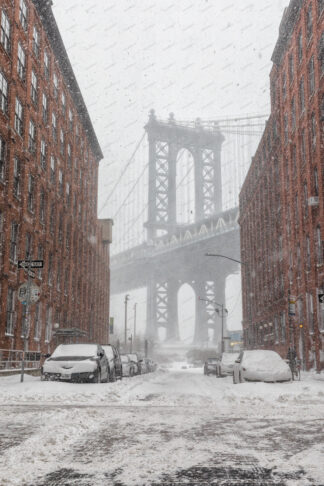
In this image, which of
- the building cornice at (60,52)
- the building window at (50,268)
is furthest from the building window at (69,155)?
the building window at (50,268)

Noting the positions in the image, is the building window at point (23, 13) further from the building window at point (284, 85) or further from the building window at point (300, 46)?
the building window at point (284, 85)

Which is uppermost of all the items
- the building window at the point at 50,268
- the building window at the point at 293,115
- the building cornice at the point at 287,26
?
the building cornice at the point at 287,26

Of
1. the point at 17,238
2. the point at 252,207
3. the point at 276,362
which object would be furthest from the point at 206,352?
the point at 276,362

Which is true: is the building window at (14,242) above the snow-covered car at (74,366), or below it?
above

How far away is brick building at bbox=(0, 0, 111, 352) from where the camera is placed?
27.5 meters

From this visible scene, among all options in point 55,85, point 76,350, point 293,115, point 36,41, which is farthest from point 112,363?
point 293,115

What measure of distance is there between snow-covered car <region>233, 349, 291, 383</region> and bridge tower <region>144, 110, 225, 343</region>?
88.3m

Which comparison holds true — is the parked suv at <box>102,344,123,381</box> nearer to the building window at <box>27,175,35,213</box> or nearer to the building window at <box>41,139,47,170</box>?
the building window at <box>27,175,35,213</box>

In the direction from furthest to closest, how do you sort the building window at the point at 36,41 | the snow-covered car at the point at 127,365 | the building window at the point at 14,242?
1. the building window at the point at 36,41
2. the snow-covered car at the point at 127,365
3. the building window at the point at 14,242

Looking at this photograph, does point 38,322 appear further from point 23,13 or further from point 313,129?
point 313,129

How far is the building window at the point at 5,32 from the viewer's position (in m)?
27.8

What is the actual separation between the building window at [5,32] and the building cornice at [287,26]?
68.1ft

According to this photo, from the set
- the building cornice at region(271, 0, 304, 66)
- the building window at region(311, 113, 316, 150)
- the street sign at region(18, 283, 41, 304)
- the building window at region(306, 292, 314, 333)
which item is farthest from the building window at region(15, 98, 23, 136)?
the building cornice at region(271, 0, 304, 66)

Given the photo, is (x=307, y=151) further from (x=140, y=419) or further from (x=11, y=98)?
(x=140, y=419)
